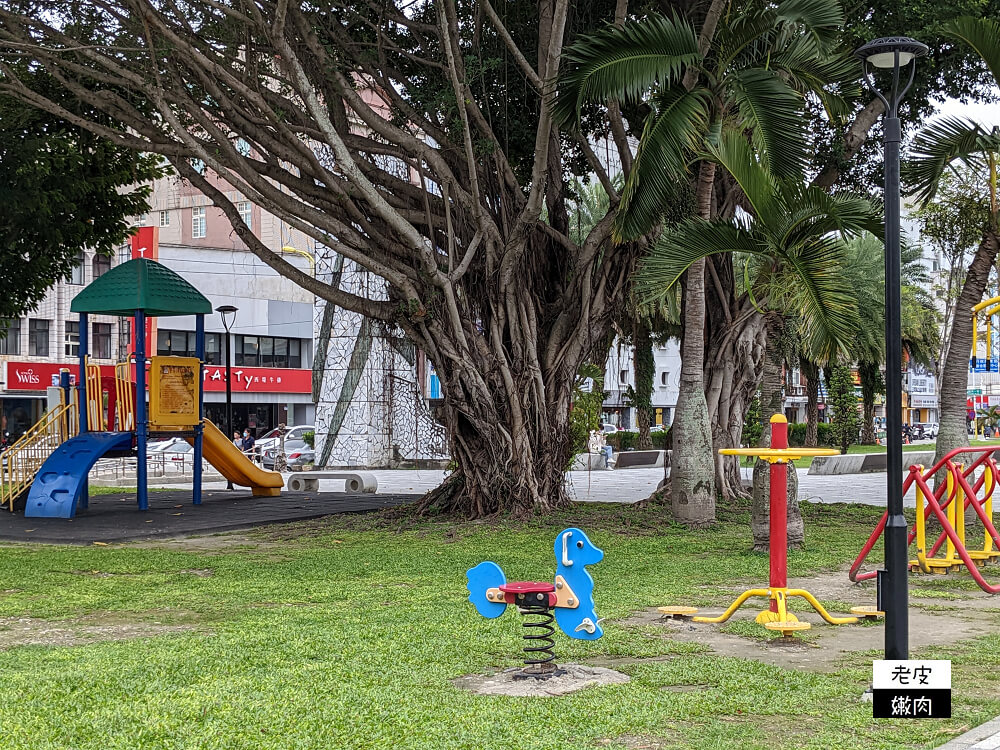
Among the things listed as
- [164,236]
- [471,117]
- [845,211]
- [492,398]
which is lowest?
[492,398]

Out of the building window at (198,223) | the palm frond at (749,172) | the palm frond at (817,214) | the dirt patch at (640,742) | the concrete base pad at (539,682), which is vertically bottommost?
the concrete base pad at (539,682)

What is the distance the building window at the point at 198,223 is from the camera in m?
58.6

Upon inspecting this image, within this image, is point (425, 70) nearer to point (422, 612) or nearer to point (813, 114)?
point (813, 114)

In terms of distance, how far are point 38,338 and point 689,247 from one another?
128ft

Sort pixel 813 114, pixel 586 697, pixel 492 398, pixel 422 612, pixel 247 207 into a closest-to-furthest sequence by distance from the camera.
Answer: pixel 586 697
pixel 422 612
pixel 492 398
pixel 813 114
pixel 247 207

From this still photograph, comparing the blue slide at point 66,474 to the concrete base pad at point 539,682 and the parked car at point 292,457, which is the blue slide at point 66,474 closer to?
the concrete base pad at point 539,682

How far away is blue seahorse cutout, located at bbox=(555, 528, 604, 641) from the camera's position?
6613 mm

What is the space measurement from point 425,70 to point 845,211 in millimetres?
7063

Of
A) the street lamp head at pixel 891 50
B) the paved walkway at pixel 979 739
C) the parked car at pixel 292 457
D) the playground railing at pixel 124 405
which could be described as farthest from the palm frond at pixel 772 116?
the parked car at pixel 292 457

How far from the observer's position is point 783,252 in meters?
13.5

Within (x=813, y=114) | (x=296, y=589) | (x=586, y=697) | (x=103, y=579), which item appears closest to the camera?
(x=586, y=697)

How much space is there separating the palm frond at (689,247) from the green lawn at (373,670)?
3656 mm

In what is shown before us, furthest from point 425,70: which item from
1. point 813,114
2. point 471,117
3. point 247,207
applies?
point 247,207

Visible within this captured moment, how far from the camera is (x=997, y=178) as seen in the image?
1555 cm
